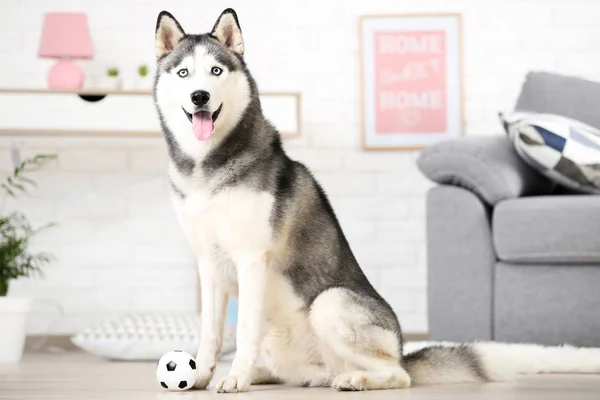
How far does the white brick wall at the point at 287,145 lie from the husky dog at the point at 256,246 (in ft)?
6.69

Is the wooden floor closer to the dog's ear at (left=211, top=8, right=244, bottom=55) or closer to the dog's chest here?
the dog's chest

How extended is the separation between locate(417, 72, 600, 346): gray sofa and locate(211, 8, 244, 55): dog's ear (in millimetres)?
1133

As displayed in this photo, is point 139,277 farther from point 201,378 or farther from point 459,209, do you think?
point 201,378

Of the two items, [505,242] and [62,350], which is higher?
[505,242]

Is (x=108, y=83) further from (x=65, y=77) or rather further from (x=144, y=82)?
(x=65, y=77)

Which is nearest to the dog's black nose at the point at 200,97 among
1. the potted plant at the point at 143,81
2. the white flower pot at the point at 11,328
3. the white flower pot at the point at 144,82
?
the white flower pot at the point at 11,328

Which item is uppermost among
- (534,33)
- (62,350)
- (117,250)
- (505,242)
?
(534,33)

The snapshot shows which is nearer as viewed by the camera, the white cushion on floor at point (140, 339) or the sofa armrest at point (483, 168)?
the sofa armrest at point (483, 168)

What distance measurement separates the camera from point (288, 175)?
83.4 inches

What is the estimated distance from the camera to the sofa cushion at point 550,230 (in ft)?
8.98

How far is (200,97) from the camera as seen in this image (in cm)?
196

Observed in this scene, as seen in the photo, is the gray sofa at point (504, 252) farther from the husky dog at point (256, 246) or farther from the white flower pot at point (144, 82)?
the white flower pot at point (144, 82)

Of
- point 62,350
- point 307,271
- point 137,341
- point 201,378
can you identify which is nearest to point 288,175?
point 307,271

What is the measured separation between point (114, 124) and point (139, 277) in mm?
806
